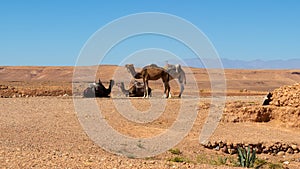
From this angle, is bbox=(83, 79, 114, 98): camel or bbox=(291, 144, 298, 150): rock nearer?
bbox=(291, 144, 298, 150): rock

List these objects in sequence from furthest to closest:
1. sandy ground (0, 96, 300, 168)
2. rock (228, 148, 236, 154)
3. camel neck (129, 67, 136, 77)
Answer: camel neck (129, 67, 136, 77), rock (228, 148, 236, 154), sandy ground (0, 96, 300, 168)

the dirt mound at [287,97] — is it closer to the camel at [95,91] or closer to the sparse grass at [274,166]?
the sparse grass at [274,166]

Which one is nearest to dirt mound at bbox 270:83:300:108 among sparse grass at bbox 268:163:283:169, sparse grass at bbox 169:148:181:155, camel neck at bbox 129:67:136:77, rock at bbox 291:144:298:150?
rock at bbox 291:144:298:150

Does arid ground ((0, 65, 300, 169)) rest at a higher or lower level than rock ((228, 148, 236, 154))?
higher

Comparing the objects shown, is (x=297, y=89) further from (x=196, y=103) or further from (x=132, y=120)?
(x=132, y=120)

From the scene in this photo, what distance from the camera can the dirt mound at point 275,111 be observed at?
18594 millimetres

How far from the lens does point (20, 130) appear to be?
14266 mm

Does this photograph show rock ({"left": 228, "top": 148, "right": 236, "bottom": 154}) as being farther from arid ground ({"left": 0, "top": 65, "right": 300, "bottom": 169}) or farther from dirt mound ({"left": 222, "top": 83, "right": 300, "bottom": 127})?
dirt mound ({"left": 222, "top": 83, "right": 300, "bottom": 127})

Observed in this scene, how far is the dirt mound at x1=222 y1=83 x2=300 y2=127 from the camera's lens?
61.0 ft

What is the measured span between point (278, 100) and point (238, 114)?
5.83 ft

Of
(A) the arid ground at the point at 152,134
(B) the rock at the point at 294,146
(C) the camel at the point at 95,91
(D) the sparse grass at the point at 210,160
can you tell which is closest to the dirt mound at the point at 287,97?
(A) the arid ground at the point at 152,134

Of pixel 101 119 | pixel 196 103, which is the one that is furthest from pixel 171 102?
pixel 101 119

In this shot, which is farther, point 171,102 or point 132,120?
Result: point 171,102

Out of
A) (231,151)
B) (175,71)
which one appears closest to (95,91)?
(175,71)
